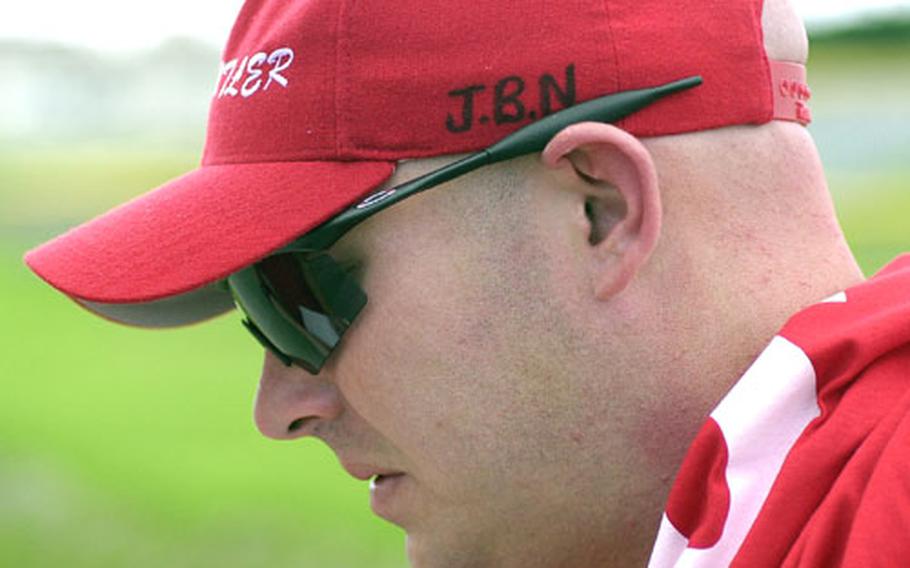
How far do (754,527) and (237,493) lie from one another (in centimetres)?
785

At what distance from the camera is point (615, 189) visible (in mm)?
1860

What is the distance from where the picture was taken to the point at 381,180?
1.86 meters

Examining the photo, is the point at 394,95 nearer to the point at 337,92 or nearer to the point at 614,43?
the point at 337,92

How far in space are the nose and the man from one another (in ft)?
0.38

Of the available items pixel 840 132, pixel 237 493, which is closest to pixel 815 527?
pixel 237 493

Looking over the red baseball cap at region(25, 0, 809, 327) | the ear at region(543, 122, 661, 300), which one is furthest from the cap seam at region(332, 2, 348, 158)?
the ear at region(543, 122, 661, 300)

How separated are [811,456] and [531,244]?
43 centimetres

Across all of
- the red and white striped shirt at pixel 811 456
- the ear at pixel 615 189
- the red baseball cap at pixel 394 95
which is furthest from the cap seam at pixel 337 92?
the red and white striped shirt at pixel 811 456

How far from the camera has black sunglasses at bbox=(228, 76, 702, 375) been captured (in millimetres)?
1834

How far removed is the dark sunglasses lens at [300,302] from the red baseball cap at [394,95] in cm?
10

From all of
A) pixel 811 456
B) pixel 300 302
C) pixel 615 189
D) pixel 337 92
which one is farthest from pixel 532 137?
pixel 811 456

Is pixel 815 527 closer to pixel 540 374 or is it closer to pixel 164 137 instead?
pixel 540 374

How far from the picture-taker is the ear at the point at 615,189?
181cm

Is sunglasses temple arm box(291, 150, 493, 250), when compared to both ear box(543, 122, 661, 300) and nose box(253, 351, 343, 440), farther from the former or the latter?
nose box(253, 351, 343, 440)
